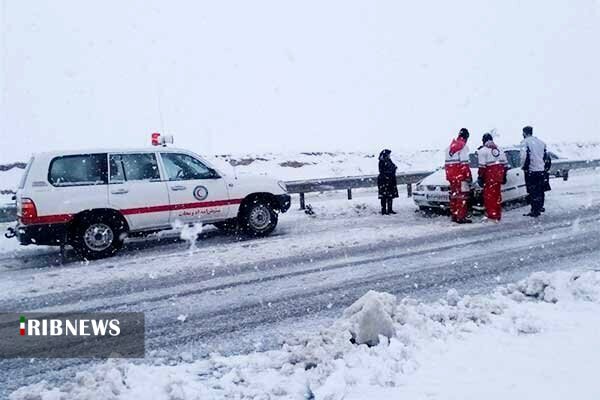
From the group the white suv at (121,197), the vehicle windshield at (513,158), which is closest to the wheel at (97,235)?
the white suv at (121,197)

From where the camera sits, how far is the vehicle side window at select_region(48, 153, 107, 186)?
806 cm

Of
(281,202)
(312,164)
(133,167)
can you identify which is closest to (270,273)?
(281,202)

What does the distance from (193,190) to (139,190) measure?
0.99m

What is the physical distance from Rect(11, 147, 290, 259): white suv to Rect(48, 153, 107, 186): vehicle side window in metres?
0.01

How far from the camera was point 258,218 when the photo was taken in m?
10.0

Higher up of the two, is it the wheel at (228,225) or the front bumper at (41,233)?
the front bumper at (41,233)

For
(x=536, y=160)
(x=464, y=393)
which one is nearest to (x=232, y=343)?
(x=464, y=393)

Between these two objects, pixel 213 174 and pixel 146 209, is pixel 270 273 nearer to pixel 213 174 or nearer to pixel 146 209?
pixel 146 209

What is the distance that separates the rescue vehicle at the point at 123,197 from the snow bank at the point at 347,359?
4.83 metres

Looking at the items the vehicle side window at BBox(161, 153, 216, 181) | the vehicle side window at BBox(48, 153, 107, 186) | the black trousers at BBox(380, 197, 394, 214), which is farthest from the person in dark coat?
the vehicle side window at BBox(48, 153, 107, 186)

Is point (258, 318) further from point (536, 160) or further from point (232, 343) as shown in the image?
point (536, 160)

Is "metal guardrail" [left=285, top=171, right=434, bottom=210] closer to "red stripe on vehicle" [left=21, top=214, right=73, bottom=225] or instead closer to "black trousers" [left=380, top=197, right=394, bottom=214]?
A: "black trousers" [left=380, top=197, right=394, bottom=214]

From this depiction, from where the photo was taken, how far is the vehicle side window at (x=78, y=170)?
8.06 m

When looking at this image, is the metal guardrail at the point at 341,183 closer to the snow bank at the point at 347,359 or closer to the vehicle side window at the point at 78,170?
the vehicle side window at the point at 78,170
